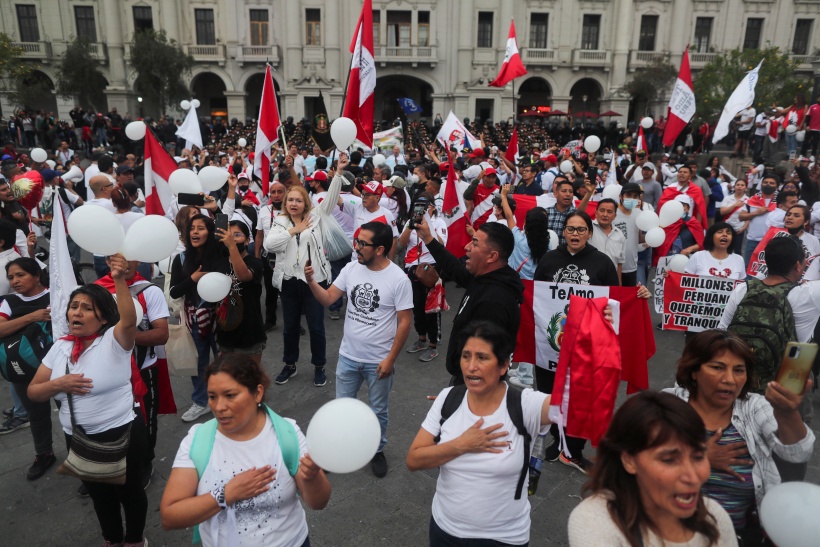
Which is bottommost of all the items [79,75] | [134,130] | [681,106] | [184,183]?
[184,183]

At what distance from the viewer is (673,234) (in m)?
6.57

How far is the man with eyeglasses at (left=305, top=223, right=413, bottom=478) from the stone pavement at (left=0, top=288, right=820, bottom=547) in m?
0.25

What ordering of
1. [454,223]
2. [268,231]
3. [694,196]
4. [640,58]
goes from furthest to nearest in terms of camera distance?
[640,58], [694,196], [454,223], [268,231]

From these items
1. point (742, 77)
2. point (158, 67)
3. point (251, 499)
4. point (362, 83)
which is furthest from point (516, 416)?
point (158, 67)

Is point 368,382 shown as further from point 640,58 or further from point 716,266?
point 640,58

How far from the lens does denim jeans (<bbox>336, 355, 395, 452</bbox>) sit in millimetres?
3797

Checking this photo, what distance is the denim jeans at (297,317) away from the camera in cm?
511

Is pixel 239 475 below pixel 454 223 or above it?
below

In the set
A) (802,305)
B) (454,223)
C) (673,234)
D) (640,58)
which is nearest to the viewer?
(802,305)

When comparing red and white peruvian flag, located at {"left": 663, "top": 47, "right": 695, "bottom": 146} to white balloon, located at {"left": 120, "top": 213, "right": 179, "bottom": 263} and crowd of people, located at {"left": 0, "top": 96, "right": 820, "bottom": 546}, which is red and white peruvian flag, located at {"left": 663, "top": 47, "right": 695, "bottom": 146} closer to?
crowd of people, located at {"left": 0, "top": 96, "right": 820, "bottom": 546}

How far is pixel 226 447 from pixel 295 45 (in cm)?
3502

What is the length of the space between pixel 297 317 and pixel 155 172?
218 cm

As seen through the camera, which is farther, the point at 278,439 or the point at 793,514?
the point at 278,439

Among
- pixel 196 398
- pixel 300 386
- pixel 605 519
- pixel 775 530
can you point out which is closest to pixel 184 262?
pixel 196 398
